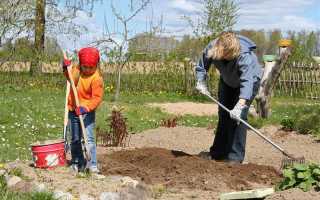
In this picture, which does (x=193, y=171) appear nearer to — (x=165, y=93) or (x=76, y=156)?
(x=76, y=156)

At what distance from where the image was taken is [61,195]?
533cm

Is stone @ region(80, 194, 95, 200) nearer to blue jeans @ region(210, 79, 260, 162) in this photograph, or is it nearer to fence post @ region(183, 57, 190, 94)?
blue jeans @ region(210, 79, 260, 162)

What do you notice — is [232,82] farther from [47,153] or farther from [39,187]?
[39,187]

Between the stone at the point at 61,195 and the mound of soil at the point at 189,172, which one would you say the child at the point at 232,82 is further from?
the stone at the point at 61,195

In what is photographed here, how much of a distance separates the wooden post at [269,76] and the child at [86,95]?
725 centimetres

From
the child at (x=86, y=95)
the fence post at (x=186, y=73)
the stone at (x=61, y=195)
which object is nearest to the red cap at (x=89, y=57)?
the child at (x=86, y=95)

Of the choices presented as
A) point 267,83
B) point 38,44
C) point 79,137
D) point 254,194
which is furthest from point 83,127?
point 38,44

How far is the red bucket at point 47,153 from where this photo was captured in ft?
20.3

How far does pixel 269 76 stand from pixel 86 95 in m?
7.83

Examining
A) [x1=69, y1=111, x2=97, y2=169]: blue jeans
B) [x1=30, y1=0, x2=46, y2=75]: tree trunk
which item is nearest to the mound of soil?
[x1=69, y1=111, x2=97, y2=169]: blue jeans

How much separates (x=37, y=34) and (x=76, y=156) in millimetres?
15577

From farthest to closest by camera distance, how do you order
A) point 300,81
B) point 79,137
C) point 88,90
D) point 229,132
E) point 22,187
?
point 300,81 → point 229,132 → point 79,137 → point 88,90 → point 22,187

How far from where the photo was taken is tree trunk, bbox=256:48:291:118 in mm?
13242

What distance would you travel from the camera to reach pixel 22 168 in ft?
20.1
